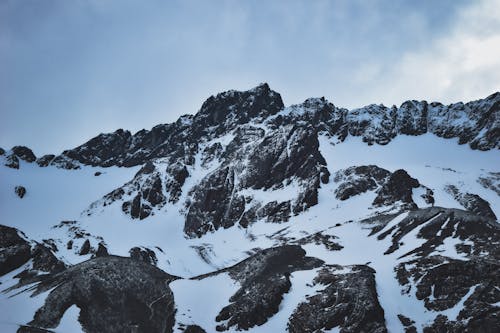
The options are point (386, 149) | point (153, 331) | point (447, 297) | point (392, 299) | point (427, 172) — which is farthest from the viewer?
point (386, 149)

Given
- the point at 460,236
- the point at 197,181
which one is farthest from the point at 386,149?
the point at 460,236

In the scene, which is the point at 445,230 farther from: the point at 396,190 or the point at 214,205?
the point at 214,205

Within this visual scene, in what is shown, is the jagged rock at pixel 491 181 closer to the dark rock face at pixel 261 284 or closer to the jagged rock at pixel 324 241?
the jagged rock at pixel 324 241

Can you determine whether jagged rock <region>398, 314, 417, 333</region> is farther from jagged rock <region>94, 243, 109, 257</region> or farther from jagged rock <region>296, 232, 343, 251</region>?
jagged rock <region>94, 243, 109, 257</region>

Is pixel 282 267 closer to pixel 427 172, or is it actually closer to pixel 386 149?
pixel 427 172

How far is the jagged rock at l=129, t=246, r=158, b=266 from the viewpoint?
11190 cm

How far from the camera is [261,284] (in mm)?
64250

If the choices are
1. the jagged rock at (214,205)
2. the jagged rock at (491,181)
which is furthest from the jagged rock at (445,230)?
the jagged rock at (214,205)

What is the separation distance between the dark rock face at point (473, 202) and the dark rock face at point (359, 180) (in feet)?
64.0

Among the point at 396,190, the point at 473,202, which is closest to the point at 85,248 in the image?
the point at 396,190

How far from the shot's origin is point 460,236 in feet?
216

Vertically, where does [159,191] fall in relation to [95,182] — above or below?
below

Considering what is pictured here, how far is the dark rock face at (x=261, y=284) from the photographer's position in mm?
57406

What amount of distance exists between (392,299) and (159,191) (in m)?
119
